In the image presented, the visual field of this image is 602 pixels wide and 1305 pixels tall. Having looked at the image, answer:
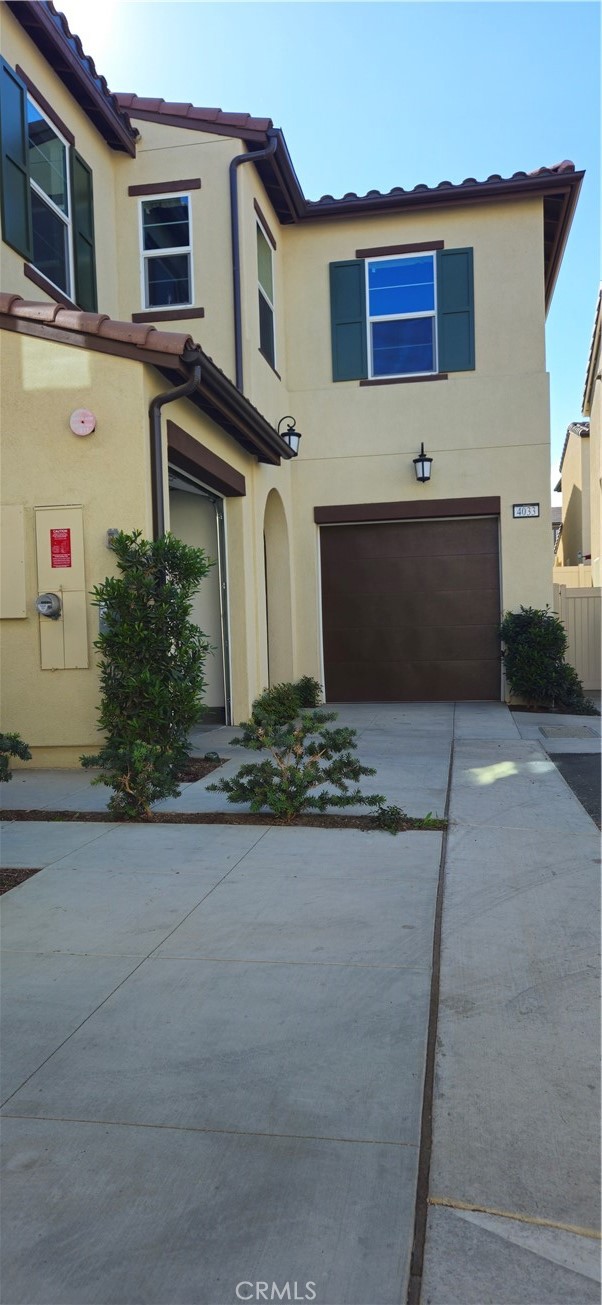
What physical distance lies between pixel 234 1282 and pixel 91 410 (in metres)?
6.44

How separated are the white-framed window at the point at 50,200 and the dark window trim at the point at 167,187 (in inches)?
59.2

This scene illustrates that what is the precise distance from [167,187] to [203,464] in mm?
4161

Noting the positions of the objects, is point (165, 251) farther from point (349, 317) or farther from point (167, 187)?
point (349, 317)

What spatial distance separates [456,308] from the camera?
1200 centimetres

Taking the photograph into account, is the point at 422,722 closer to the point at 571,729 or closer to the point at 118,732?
the point at 571,729

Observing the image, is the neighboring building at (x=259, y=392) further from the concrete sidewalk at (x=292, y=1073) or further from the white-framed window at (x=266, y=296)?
the concrete sidewalk at (x=292, y=1073)

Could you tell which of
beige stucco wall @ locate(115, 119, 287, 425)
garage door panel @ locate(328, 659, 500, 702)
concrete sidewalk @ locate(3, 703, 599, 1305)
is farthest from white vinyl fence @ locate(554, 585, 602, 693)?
concrete sidewalk @ locate(3, 703, 599, 1305)

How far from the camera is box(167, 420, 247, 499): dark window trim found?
25.9ft

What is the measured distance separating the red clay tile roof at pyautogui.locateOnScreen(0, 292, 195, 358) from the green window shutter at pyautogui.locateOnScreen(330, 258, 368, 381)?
570cm

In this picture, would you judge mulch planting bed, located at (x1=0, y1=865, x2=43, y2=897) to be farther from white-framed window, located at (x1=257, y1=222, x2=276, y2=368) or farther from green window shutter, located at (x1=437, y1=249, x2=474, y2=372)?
green window shutter, located at (x1=437, y1=249, x2=474, y2=372)

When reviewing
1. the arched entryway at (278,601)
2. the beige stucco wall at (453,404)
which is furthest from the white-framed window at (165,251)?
the arched entryway at (278,601)

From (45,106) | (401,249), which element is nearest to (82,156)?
(45,106)

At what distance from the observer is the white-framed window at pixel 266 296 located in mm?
11320

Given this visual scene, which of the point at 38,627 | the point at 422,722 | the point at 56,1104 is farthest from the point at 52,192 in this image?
the point at 56,1104
